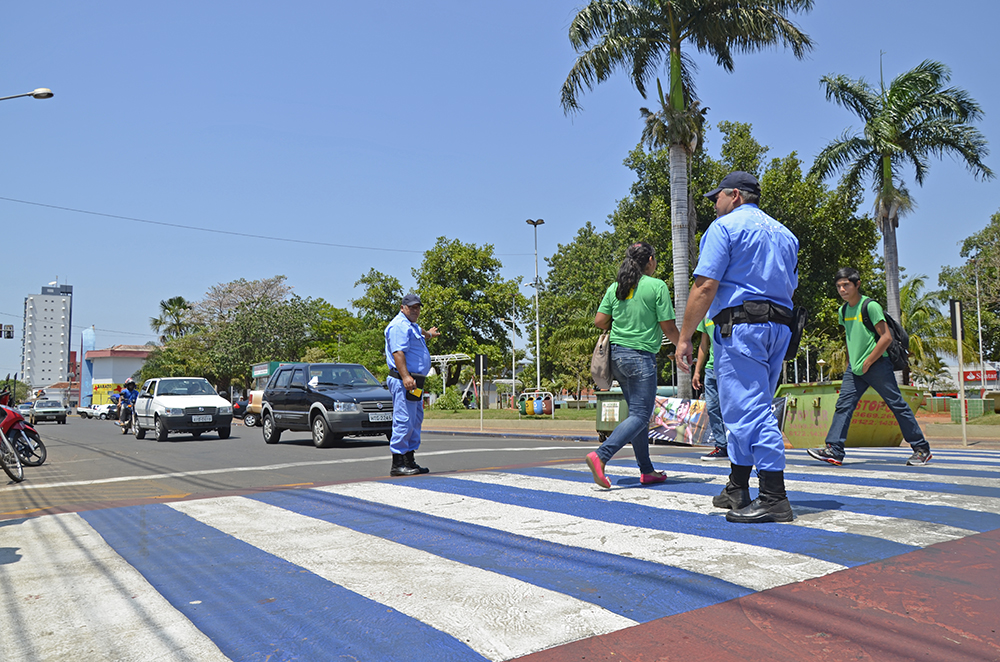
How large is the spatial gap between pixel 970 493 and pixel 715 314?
6.77 feet

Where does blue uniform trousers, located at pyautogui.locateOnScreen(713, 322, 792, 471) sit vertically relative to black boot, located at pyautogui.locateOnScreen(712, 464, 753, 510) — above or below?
above

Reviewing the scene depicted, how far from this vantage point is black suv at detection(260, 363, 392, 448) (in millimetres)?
13922

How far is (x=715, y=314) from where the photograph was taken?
13.5ft

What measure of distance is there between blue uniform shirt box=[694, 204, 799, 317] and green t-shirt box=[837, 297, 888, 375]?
3.18 meters

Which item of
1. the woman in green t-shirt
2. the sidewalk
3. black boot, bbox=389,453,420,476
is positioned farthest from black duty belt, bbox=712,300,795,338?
the sidewalk

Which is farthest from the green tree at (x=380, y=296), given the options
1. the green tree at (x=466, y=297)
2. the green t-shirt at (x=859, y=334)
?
the green t-shirt at (x=859, y=334)

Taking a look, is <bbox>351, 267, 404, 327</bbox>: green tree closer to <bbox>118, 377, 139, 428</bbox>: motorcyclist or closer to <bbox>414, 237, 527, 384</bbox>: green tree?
<bbox>414, 237, 527, 384</bbox>: green tree

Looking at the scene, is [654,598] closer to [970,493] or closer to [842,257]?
[970,493]

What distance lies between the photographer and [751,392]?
3955 mm

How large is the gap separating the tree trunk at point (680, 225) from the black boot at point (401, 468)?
40.9ft

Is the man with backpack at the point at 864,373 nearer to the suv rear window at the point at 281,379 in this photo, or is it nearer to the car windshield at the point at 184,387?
the suv rear window at the point at 281,379

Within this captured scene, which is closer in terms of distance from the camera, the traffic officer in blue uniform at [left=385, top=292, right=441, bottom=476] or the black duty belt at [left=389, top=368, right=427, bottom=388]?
the traffic officer in blue uniform at [left=385, top=292, right=441, bottom=476]

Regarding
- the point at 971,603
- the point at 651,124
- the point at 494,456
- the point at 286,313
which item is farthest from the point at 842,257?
the point at 286,313

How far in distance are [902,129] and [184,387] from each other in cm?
2423
